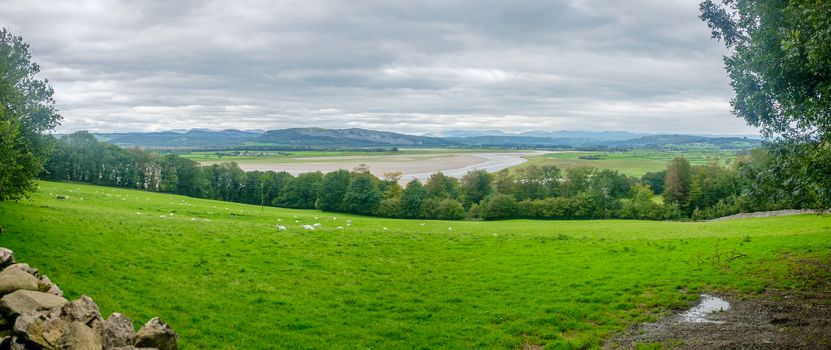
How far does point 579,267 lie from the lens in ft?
75.5

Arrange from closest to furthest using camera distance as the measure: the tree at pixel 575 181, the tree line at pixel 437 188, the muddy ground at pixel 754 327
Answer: the muddy ground at pixel 754 327 < the tree line at pixel 437 188 < the tree at pixel 575 181

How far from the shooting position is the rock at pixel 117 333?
385 inches

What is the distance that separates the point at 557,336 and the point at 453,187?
99946mm

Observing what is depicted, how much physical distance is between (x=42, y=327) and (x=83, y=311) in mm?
941

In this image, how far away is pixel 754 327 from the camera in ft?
45.6

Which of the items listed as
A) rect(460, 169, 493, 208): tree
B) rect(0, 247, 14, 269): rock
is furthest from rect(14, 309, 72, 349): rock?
rect(460, 169, 493, 208): tree

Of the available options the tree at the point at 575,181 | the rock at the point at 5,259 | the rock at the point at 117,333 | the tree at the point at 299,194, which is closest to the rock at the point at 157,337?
Answer: the rock at the point at 117,333

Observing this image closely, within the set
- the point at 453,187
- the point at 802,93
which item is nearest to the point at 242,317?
the point at 802,93

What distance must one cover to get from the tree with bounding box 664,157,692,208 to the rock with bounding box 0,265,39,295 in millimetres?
98776

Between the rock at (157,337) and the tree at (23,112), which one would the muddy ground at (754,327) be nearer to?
the rock at (157,337)

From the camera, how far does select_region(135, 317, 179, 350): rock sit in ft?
33.5

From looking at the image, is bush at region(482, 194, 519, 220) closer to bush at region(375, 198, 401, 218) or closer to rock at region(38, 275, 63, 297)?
bush at region(375, 198, 401, 218)

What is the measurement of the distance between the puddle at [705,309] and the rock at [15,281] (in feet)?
57.3

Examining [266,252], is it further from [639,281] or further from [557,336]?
[639,281]
